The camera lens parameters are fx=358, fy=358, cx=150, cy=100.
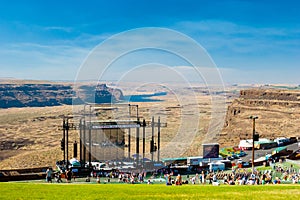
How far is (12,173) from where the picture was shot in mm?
38844

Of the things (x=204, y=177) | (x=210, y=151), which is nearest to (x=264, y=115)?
(x=210, y=151)

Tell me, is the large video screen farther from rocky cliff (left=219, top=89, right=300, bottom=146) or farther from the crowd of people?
rocky cliff (left=219, top=89, right=300, bottom=146)

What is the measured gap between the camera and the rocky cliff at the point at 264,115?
10262 centimetres

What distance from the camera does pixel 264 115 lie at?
451 feet

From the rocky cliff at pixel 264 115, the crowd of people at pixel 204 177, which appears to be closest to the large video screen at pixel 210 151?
the crowd of people at pixel 204 177

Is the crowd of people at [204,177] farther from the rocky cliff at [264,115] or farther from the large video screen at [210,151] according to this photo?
the rocky cliff at [264,115]

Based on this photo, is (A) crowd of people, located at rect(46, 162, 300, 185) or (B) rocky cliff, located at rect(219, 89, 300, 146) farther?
(B) rocky cliff, located at rect(219, 89, 300, 146)

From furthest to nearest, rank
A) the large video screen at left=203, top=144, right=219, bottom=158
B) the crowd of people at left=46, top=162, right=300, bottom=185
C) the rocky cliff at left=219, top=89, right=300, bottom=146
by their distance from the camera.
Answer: the rocky cliff at left=219, top=89, right=300, bottom=146 < the large video screen at left=203, top=144, right=219, bottom=158 < the crowd of people at left=46, top=162, right=300, bottom=185

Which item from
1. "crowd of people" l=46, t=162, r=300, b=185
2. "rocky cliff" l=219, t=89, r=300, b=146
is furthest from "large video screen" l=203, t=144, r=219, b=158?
"rocky cliff" l=219, t=89, r=300, b=146

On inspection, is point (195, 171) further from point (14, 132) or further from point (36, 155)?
point (14, 132)

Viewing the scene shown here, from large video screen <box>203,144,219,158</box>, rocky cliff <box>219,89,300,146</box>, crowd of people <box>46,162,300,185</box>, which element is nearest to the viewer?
crowd of people <box>46,162,300,185</box>

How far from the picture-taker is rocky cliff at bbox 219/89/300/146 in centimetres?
10262

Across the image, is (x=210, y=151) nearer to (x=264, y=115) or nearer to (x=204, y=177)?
(x=204, y=177)

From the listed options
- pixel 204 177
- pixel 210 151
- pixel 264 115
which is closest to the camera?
pixel 204 177
